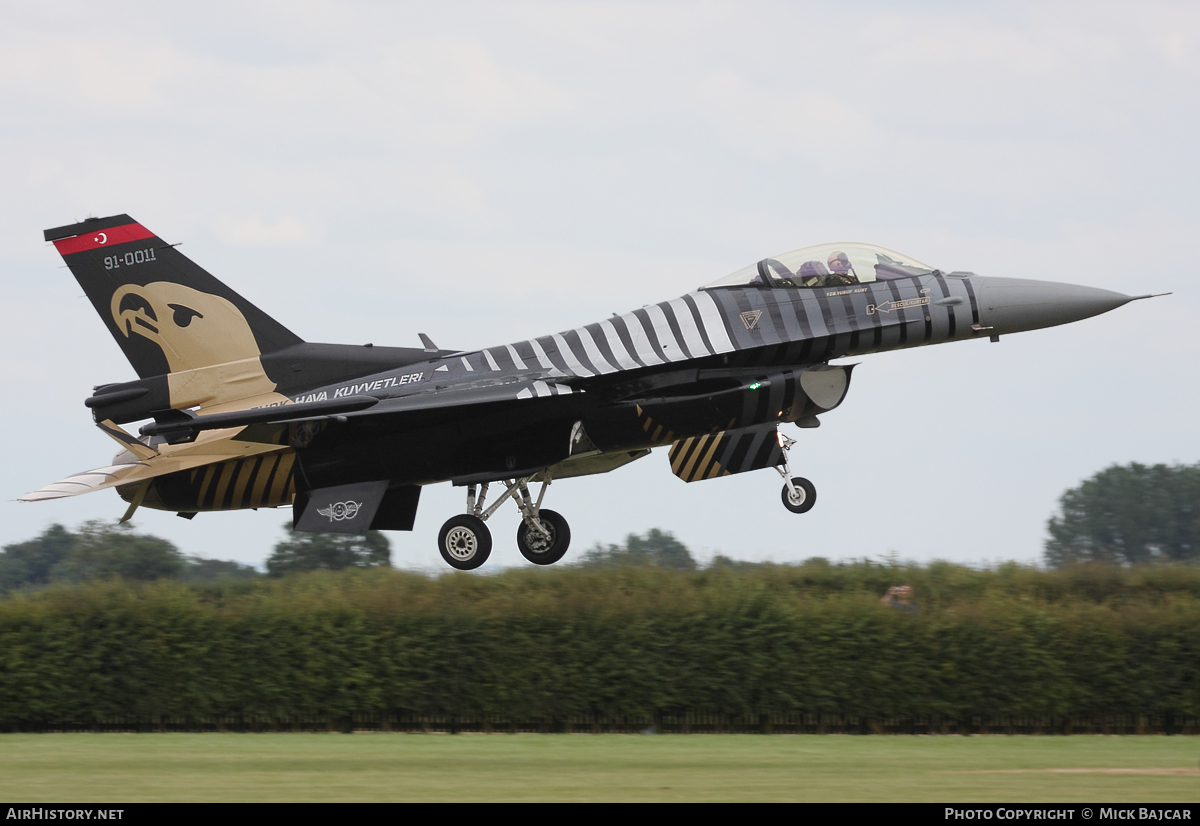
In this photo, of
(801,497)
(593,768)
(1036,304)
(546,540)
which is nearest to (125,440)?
(546,540)

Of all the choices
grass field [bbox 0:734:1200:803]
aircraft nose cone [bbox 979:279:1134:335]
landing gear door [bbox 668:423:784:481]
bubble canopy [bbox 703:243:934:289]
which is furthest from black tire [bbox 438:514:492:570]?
aircraft nose cone [bbox 979:279:1134:335]

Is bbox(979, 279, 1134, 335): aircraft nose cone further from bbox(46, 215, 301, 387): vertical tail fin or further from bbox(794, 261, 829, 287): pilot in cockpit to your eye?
bbox(46, 215, 301, 387): vertical tail fin

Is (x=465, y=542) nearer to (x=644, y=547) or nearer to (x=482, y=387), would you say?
(x=482, y=387)

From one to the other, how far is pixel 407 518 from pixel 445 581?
321 cm

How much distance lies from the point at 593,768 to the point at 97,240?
10928 millimetres

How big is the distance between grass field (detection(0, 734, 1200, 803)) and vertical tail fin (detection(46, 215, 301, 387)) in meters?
5.42

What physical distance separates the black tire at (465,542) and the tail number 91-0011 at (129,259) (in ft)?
19.2

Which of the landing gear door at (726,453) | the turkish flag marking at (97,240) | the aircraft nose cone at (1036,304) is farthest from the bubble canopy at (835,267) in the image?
the turkish flag marking at (97,240)

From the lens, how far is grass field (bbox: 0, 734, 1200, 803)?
44.3 ft

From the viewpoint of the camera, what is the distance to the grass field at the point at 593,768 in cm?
1350

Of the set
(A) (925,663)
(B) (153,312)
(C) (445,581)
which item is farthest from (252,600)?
(A) (925,663)

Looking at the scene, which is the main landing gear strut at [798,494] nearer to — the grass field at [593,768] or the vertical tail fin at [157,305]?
the grass field at [593,768]

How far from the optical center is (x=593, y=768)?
1558cm
